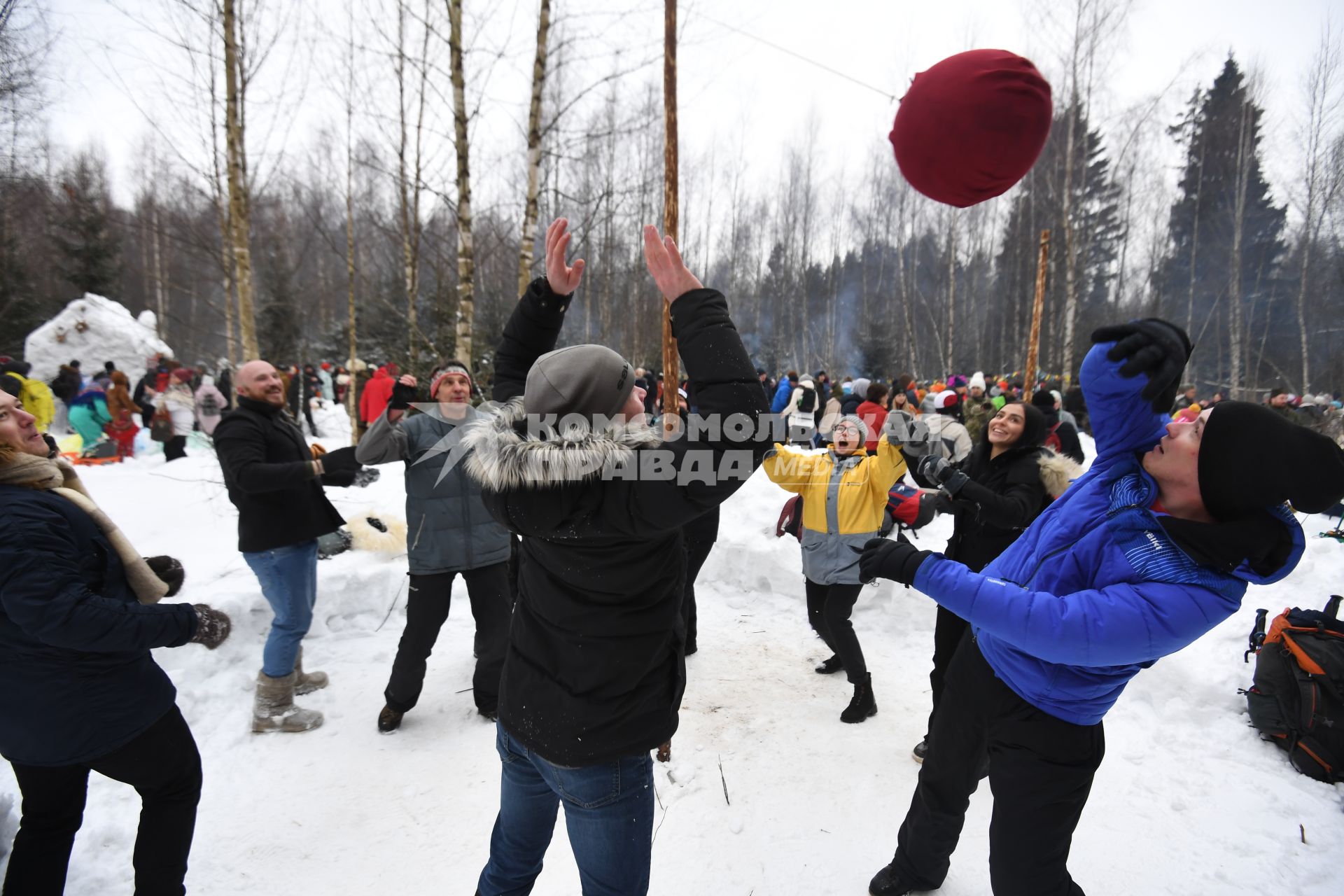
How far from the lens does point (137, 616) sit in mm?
1846

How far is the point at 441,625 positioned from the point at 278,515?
44.4 inches

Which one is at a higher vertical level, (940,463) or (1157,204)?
(1157,204)

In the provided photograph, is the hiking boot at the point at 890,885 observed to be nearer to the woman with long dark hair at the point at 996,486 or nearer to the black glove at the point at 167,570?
the woman with long dark hair at the point at 996,486

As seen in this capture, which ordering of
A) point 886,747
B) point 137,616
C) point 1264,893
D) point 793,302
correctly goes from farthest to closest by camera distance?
point 793,302, point 886,747, point 1264,893, point 137,616

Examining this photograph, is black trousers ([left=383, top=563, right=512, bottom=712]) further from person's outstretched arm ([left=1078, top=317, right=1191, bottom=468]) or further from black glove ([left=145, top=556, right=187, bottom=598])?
person's outstretched arm ([left=1078, top=317, right=1191, bottom=468])

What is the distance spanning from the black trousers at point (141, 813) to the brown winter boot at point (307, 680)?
71.7 inches

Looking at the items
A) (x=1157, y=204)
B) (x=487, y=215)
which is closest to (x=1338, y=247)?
(x=1157, y=204)

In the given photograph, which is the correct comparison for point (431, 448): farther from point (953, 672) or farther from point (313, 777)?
point (953, 672)

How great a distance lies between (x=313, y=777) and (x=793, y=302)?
2843 centimetres

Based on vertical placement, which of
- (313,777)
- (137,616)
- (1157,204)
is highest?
(1157,204)

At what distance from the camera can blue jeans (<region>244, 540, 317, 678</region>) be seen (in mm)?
3482

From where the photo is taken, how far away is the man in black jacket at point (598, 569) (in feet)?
4.57

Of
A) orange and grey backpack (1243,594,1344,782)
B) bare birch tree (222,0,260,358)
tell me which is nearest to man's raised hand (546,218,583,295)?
orange and grey backpack (1243,594,1344,782)

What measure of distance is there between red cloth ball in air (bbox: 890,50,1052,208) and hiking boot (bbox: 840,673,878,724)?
2.85 m
